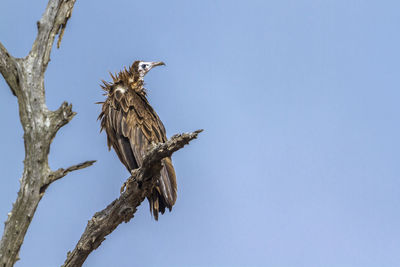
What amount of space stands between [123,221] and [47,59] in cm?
238

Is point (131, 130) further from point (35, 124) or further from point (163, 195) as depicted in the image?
point (35, 124)

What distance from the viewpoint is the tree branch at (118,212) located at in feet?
21.5

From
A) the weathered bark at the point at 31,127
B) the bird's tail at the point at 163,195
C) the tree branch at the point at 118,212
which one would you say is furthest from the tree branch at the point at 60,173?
the bird's tail at the point at 163,195

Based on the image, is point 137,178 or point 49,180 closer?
point 49,180

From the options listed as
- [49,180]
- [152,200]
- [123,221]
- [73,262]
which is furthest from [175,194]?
[49,180]

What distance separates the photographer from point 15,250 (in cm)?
532

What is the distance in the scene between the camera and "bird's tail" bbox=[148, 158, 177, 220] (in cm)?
836

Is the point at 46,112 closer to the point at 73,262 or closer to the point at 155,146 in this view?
the point at 155,146

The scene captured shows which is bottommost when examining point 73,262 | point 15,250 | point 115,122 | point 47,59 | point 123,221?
point 15,250

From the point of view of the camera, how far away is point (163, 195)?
329 inches

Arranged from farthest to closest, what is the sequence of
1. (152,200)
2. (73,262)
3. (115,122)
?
1. (115,122)
2. (152,200)
3. (73,262)

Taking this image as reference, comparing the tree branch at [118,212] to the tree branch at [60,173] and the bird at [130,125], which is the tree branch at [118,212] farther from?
the bird at [130,125]

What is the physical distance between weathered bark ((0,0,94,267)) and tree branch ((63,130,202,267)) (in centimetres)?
119

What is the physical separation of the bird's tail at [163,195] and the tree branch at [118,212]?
1.24 meters
